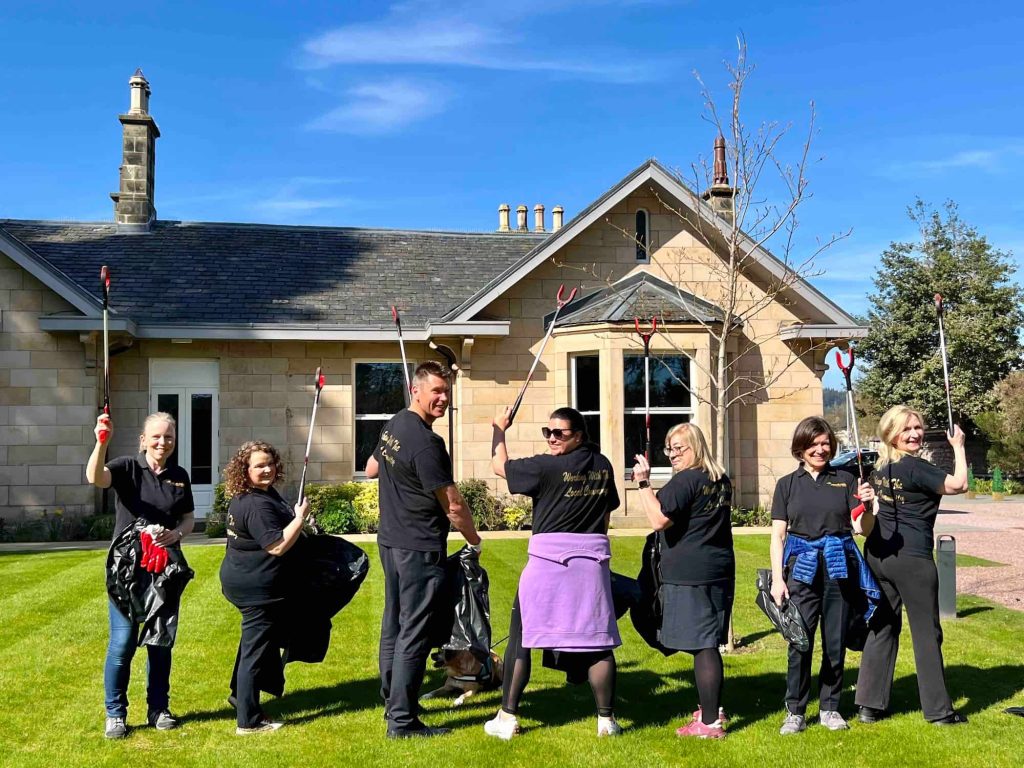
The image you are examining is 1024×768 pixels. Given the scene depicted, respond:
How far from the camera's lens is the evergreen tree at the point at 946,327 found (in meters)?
33.5

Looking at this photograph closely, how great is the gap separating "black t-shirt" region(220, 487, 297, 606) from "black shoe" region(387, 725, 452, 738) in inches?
39.0

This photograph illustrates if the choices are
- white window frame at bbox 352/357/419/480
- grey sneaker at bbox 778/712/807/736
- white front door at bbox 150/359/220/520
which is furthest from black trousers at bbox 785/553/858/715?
white front door at bbox 150/359/220/520

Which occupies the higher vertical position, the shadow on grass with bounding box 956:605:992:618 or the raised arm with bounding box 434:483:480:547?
the raised arm with bounding box 434:483:480:547

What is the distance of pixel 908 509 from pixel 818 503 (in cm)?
59

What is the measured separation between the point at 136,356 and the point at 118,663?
35.8ft

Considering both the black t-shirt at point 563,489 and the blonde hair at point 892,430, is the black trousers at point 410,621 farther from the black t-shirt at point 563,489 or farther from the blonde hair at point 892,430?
the blonde hair at point 892,430

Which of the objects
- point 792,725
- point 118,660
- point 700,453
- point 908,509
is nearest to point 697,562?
point 700,453

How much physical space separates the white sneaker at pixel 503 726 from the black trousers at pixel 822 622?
159 centimetres

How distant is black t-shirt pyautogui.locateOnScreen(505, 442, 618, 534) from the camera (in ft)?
17.7

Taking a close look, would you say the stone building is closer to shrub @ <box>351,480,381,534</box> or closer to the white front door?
the white front door

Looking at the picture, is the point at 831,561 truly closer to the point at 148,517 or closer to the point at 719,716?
the point at 719,716

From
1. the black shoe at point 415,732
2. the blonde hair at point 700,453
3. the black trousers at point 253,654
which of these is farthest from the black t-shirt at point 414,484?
the blonde hair at point 700,453

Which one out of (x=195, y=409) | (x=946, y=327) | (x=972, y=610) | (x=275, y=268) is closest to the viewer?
(x=972, y=610)

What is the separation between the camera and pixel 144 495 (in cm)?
553
